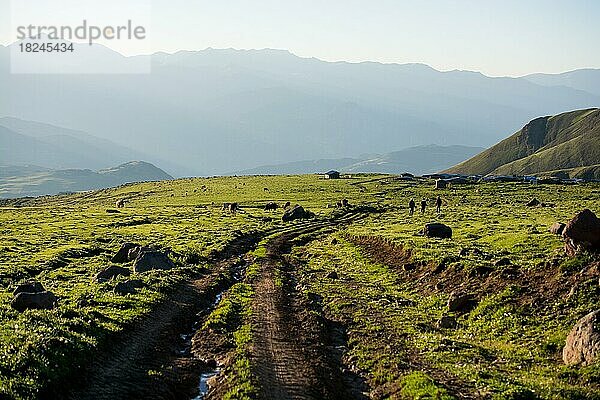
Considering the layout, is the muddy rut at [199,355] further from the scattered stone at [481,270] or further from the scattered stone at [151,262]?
the scattered stone at [481,270]

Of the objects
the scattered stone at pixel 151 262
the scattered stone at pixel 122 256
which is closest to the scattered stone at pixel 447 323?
the scattered stone at pixel 151 262

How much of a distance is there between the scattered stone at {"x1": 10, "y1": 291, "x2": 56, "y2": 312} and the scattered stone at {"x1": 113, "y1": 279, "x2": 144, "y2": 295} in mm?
→ 4882

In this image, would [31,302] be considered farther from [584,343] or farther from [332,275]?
[584,343]

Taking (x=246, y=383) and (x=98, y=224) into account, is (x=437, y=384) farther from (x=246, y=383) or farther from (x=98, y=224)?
(x=98, y=224)

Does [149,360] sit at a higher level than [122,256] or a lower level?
higher

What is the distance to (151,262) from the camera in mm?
43469

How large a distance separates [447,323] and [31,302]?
20623mm

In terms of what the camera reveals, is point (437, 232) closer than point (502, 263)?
No

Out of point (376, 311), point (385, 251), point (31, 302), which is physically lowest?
point (376, 311)

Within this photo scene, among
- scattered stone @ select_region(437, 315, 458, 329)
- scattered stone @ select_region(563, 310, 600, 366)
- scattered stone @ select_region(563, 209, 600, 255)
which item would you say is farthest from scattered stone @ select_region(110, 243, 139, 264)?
scattered stone @ select_region(563, 310, 600, 366)

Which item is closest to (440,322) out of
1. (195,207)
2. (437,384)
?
(437,384)

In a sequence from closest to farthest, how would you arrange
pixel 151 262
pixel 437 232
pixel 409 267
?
pixel 409 267 → pixel 151 262 → pixel 437 232

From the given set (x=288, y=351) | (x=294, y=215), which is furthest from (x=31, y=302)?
(x=294, y=215)

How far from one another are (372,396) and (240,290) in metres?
18.7
